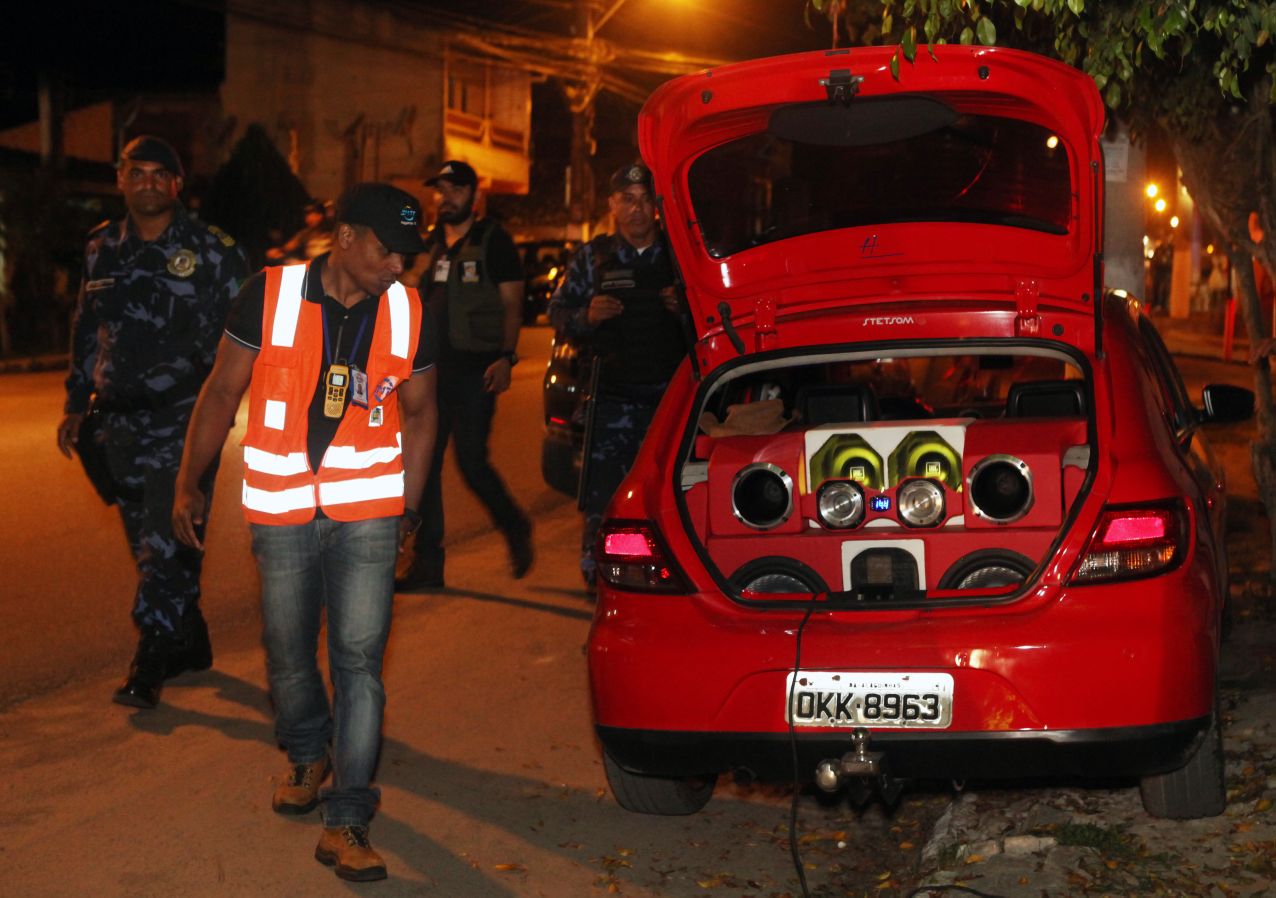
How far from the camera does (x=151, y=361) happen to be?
6609 mm

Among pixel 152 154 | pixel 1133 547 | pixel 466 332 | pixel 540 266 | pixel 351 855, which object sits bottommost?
pixel 351 855

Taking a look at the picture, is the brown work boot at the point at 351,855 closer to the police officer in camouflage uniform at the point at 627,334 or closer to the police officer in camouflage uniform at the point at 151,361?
the police officer in camouflage uniform at the point at 151,361

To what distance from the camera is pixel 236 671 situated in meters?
7.05

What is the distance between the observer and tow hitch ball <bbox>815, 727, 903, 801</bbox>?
4461 millimetres

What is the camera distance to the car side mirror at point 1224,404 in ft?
19.4

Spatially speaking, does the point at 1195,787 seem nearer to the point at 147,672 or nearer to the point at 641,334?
the point at 641,334

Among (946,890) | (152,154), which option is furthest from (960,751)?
(152,154)

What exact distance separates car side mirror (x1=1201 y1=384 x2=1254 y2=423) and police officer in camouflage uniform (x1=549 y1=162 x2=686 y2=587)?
242 cm

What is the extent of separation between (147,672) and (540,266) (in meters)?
32.6

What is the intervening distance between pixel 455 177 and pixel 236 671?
2689 millimetres

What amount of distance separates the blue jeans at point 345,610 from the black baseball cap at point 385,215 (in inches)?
31.1

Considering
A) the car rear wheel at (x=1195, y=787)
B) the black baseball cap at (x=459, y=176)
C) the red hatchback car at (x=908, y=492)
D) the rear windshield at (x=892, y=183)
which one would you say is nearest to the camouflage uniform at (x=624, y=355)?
the black baseball cap at (x=459, y=176)

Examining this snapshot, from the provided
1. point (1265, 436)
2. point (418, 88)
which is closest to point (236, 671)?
point (1265, 436)

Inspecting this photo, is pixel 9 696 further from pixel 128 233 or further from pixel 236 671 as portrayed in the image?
pixel 128 233
